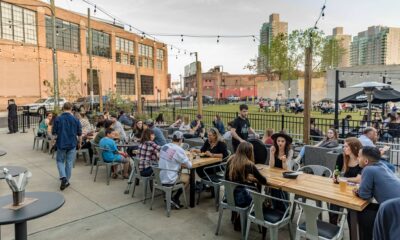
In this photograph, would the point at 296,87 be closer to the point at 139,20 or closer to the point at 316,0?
the point at 139,20

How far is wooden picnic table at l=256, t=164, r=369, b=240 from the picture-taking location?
3168 mm

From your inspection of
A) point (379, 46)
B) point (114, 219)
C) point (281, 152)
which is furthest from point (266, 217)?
point (379, 46)

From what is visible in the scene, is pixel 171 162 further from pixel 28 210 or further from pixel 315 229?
pixel 315 229

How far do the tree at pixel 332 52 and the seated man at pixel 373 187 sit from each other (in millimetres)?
42514

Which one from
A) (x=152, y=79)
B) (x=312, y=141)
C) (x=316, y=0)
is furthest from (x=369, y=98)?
(x=152, y=79)

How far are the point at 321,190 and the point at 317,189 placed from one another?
56mm

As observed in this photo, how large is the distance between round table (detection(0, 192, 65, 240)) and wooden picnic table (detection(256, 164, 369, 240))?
261 cm

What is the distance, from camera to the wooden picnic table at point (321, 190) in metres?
3.17

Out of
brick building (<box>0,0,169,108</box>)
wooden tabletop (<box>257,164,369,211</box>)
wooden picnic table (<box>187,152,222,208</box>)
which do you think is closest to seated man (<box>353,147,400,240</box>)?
wooden tabletop (<box>257,164,369,211</box>)

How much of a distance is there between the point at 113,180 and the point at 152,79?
47749 millimetres

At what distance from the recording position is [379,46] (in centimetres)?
3716

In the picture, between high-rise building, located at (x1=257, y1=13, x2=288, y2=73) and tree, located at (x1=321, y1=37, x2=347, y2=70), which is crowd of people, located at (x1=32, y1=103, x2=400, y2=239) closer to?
high-rise building, located at (x1=257, y1=13, x2=288, y2=73)

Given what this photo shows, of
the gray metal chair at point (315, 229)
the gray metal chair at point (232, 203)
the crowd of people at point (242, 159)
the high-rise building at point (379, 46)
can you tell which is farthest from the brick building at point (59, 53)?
the high-rise building at point (379, 46)

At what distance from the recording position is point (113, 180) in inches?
266
